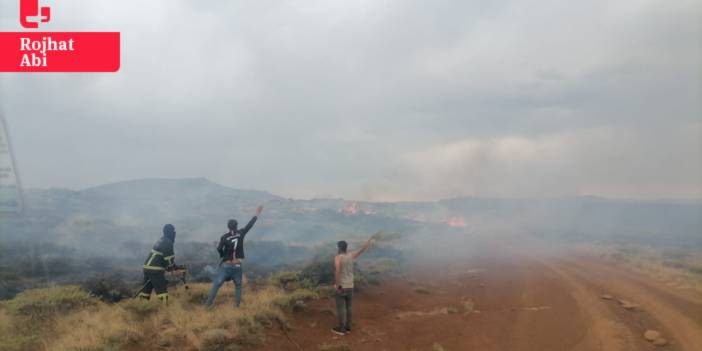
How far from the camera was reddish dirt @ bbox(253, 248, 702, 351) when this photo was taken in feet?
32.6

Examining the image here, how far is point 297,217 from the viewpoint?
71.3 metres

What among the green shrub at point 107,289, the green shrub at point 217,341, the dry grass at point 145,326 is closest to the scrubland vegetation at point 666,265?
the dry grass at point 145,326

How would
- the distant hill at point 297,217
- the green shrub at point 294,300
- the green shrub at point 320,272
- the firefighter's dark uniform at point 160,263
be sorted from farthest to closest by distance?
the distant hill at point 297,217, the green shrub at point 320,272, the green shrub at point 294,300, the firefighter's dark uniform at point 160,263

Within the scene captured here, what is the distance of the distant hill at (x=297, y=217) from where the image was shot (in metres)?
42.0

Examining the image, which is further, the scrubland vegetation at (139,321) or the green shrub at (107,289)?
the green shrub at (107,289)

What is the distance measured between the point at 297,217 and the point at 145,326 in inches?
2447

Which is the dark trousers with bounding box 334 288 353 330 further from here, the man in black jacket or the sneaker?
the man in black jacket

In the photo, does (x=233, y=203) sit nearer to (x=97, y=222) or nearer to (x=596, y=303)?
(x=97, y=222)

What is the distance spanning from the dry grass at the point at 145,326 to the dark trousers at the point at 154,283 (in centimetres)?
24

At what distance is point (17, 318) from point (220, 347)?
4.92m

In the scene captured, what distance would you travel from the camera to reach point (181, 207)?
267 ft

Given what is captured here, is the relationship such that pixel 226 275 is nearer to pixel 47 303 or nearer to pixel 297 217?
pixel 47 303

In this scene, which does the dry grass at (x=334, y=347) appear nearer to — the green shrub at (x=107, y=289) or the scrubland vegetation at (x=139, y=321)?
the scrubland vegetation at (x=139, y=321)

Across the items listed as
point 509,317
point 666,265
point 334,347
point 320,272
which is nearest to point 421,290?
point 320,272
